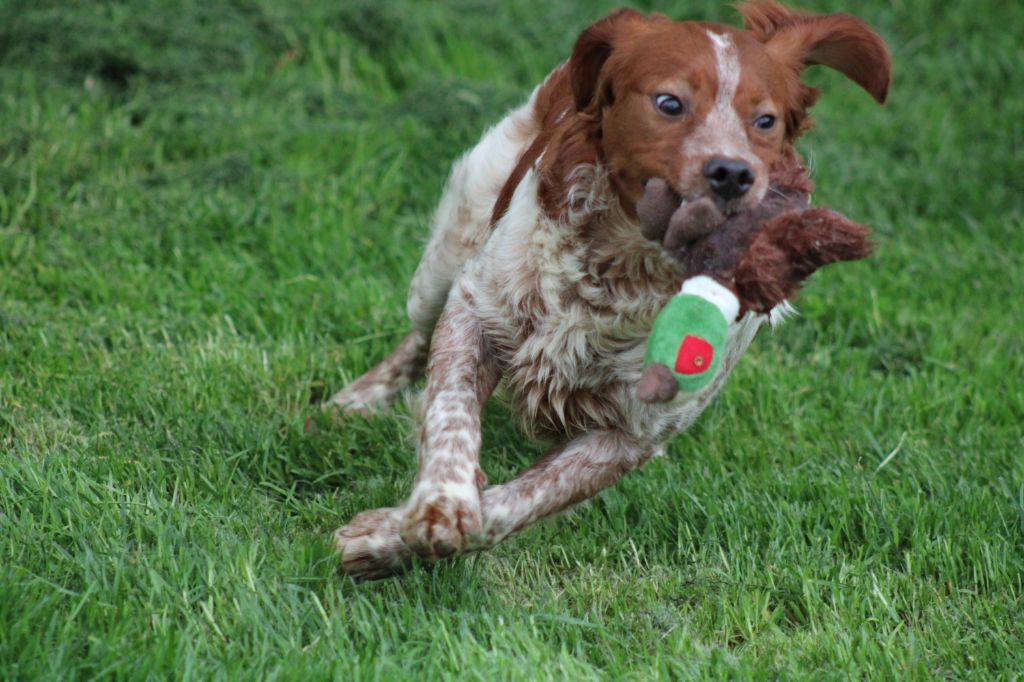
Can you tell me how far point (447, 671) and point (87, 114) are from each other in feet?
12.6

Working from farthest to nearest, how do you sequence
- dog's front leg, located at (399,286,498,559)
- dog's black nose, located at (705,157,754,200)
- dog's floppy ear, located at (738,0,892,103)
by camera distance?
dog's floppy ear, located at (738,0,892,103), dog's front leg, located at (399,286,498,559), dog's black nose, located at (705,157,754,200)

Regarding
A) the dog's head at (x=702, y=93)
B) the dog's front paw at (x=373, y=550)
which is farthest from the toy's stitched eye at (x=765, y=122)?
the dog's front paw at (x=373, y=550)

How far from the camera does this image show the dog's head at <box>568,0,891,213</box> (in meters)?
3.06

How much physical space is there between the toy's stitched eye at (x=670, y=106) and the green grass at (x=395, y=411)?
1142 millimetres

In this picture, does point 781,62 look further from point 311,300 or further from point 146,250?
point 146,250

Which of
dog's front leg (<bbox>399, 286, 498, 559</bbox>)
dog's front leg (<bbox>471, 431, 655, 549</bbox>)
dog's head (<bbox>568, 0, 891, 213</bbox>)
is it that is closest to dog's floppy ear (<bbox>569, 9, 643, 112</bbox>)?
dog's head (<bbox>568, 0, 891, 213</bbox>)

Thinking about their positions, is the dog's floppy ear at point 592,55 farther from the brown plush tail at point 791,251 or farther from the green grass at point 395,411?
the green grass at point 395,411

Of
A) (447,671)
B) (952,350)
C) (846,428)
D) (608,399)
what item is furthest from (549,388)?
(952,350)

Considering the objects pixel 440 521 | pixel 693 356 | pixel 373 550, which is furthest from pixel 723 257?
pixel 373 550

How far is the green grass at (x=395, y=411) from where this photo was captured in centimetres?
302

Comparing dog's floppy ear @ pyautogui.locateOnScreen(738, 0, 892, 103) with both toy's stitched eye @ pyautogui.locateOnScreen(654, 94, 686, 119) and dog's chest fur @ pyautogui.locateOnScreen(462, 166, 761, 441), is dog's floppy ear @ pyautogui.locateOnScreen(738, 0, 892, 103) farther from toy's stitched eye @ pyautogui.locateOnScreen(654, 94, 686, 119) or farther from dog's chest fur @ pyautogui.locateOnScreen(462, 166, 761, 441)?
dog's chest fur @ pyautogui.locateOnScreen(462, 166, 761, 441)

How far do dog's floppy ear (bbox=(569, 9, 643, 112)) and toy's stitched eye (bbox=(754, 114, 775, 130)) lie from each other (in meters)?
0.47

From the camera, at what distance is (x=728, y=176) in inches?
117

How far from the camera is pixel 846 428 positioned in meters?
4.41
